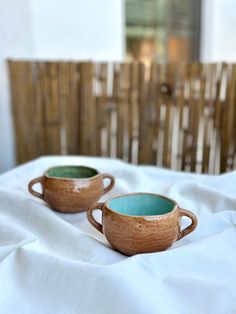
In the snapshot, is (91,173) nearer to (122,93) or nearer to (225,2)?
(122,93)

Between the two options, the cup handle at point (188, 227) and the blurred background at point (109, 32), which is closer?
the cup handle at point (188, 227)

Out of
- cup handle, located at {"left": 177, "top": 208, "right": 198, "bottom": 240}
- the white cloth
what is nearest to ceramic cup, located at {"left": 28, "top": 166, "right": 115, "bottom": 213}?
the white cloth

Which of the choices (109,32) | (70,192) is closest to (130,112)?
(109,32)

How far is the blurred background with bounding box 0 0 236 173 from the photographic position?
2.03 meters

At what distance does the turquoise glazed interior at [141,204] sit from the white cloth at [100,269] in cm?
7

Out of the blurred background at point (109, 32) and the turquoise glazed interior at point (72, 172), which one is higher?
the blurred background at point (109, 32)

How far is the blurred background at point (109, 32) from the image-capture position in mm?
2029

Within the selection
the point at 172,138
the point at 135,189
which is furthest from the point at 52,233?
the point at 172,138

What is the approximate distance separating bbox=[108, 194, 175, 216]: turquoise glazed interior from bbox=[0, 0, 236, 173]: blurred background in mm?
1271

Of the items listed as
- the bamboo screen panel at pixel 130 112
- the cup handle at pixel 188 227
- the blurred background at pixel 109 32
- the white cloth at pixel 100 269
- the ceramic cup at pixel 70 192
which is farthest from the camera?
the blurred background at pixel 109 32

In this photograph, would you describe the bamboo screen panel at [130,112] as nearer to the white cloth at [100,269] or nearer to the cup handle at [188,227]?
the white cloth at [100,269]

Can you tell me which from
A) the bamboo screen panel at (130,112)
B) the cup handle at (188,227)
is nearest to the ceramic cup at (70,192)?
the cup handle at (188,227)

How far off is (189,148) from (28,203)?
1.27m

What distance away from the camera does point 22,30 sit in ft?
6.64
